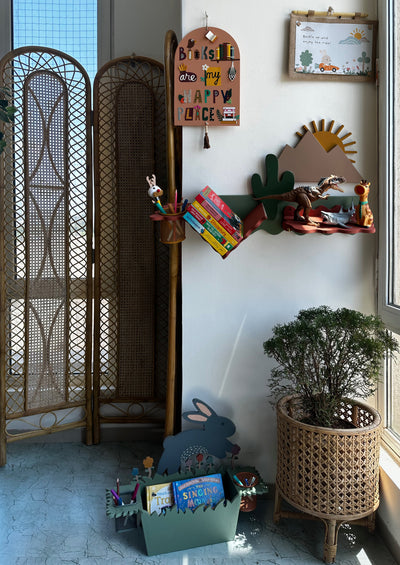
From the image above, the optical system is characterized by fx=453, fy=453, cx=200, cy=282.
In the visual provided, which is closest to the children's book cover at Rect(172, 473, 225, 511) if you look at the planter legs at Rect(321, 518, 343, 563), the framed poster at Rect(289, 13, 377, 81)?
the planter legs at Rect(321, 518, 343, 563)

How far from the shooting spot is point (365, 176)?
1867 mm

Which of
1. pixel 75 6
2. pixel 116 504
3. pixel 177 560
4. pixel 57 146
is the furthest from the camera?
pixel 75 6

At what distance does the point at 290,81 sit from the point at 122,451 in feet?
6.23

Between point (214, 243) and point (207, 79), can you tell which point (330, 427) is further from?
point (207, 79)

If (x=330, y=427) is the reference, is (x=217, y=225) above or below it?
above

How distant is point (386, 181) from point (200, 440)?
1.28 meters

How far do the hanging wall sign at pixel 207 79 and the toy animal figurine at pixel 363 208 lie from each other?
1.81 ft

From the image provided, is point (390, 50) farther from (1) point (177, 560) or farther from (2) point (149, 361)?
(1) point (177, 560)

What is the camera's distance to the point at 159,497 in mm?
1628

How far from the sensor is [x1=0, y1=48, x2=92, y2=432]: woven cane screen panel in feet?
7.16

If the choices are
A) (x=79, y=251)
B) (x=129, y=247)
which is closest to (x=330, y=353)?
(x=129, y=247)

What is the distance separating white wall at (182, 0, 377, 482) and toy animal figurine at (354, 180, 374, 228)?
180mm

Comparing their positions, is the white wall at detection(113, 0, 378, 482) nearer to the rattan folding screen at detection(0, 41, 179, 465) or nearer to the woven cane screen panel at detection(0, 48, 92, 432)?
the rattan folding screen at detection(0, 41, 179, 465)

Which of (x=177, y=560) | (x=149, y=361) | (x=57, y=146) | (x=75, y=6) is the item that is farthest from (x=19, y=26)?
(x=177, y=560)
